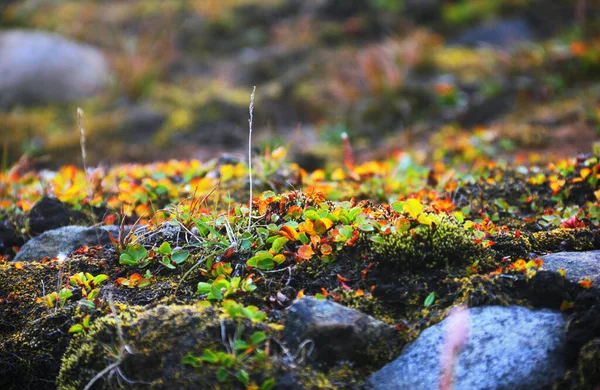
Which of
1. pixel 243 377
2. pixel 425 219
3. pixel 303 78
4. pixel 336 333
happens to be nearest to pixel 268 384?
pixel 243 377

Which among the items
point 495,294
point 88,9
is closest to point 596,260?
point 495,294

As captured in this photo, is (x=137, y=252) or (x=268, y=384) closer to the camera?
(x=268, y=384)

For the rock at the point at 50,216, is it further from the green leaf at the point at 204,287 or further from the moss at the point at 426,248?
the moss at the point at 426,248

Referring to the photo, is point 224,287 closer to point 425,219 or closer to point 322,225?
point 322,225

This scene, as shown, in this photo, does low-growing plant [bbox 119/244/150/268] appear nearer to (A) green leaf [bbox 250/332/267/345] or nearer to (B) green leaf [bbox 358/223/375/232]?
(A) green leaf [bbox 250/332/267/345]

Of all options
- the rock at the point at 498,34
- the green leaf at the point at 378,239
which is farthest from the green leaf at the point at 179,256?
the rock at the point at 498,34

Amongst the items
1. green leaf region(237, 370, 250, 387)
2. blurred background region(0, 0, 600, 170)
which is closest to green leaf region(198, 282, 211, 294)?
green leaf region(237, 370, 250, 387)
